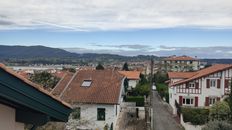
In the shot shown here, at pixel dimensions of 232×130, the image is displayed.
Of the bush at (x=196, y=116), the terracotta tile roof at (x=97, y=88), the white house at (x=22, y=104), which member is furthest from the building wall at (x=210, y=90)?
the white house at (x=22, y=104)

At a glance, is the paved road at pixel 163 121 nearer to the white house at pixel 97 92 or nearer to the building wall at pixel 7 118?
the white house at pixel 97 92

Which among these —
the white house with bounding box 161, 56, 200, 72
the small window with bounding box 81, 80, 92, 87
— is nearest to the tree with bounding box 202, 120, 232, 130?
the small window with bounding box 81, 80, 92, 87

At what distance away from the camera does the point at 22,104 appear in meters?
3.67

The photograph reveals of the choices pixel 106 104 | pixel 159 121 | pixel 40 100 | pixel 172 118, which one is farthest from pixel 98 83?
pixel 40 100

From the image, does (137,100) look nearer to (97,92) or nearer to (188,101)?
(188,101)

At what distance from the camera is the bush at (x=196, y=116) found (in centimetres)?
3406

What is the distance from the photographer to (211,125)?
2781 cm

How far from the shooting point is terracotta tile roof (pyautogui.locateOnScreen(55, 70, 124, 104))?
31.5 metres

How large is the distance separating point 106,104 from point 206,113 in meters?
9.52

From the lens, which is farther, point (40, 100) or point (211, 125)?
point (211, 125)

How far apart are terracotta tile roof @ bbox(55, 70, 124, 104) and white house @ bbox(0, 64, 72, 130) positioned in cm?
2560

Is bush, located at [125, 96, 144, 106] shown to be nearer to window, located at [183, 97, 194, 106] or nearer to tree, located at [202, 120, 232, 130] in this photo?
window, located at [183, 97, 194, 106]

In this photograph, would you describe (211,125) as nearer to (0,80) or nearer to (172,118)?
(172,118)

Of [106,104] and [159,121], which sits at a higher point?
[106,104]
